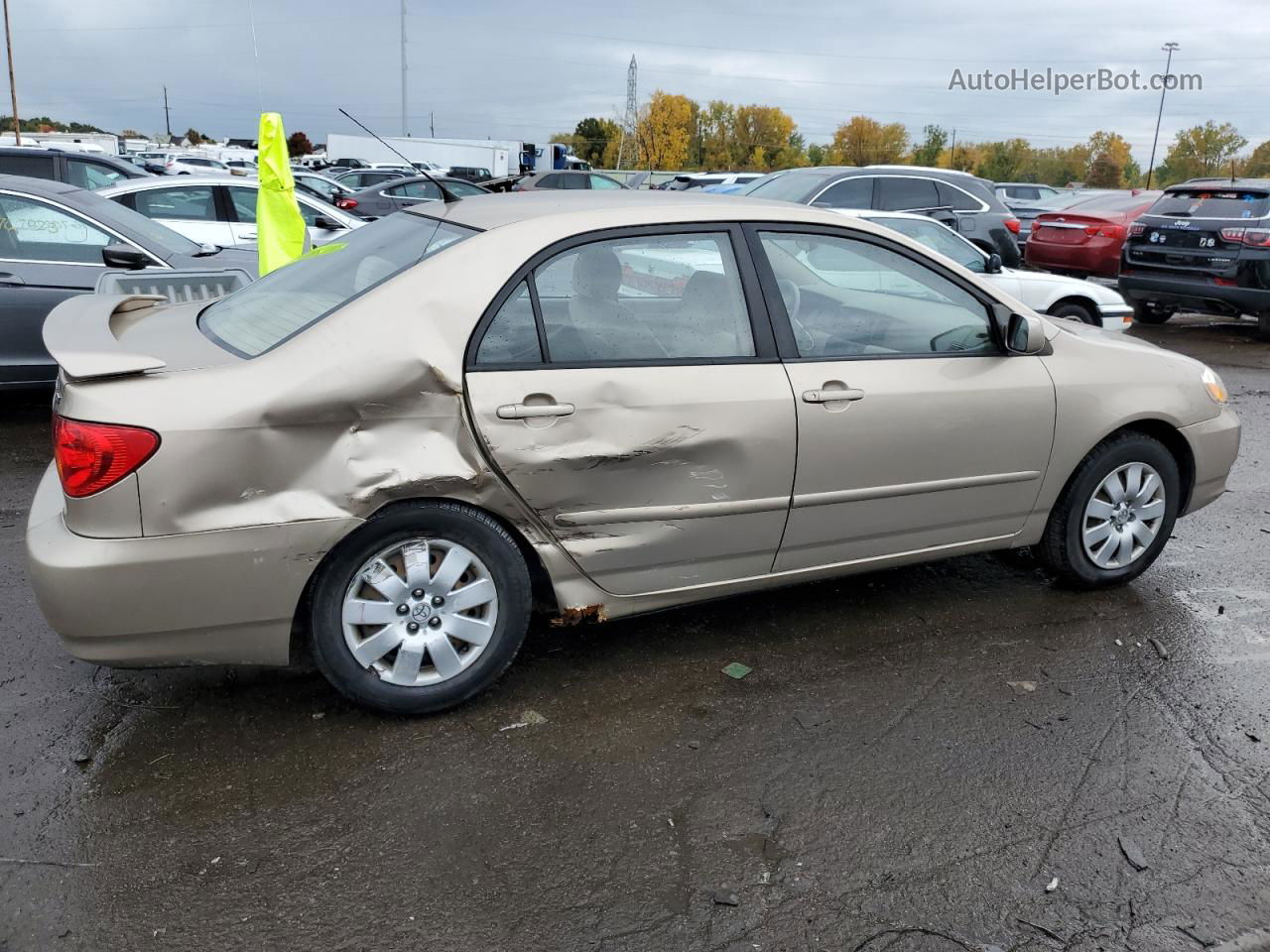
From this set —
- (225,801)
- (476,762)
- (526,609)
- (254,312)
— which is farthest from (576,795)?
(254,312)

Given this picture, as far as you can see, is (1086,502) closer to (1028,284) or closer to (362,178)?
(1028,284)

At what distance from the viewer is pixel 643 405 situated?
139 inches

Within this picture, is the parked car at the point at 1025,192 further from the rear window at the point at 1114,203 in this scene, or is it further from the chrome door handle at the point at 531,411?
the chrome door handle at the point at 531,411

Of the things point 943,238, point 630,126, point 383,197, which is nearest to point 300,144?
point 630,126

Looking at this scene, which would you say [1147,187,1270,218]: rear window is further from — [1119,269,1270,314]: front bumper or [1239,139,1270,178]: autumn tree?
[1239,139,1270,178]: autumn tree

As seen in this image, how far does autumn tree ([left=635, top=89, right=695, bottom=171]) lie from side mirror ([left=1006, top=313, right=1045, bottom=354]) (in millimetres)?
69957

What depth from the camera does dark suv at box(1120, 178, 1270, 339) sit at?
1155 cm

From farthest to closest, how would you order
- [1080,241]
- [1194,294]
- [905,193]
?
[1080,241] < [905,193] < [1194,294]

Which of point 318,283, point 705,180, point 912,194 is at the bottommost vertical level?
point 318,283

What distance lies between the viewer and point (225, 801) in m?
3.09

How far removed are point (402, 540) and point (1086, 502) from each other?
9.29 ft

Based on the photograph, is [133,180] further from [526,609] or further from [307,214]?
[526,609]

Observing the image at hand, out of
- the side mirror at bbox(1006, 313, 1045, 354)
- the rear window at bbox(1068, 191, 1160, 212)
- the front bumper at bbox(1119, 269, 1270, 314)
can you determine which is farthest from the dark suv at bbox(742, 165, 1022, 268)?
the side mirror at bbox(1006, 313, 1045, 354)

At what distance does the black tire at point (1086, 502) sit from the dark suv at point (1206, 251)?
8.29m
